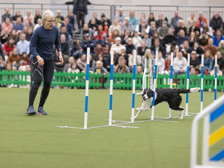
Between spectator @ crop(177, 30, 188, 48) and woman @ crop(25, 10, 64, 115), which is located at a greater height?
spectator @ crop(177, 30, 188, 48)

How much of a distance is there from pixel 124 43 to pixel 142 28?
5.52ft

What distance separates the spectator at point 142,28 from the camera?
18.5m

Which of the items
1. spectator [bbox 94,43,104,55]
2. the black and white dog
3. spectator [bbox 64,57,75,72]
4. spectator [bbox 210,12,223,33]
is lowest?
the black and white dog

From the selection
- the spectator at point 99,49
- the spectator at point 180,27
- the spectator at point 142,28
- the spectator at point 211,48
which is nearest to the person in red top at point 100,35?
the spectator at point 99,49

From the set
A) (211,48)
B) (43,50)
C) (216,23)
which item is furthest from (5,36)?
(43,50)

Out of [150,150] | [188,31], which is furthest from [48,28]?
[188,31]

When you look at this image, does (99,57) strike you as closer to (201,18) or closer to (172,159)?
(201,18)

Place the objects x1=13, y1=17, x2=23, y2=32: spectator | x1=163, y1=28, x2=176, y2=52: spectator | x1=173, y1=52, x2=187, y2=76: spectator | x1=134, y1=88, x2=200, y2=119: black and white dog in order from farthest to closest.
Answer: x1=13, y1=17, x2=23, y2=32: spectator
x1=163, y1=28, x2=176, y2=52: spectator
x1=173, y1=52, x2=187, y2=76: spectator
x1=134, y1=88, x2=200, y2=119: black and white dog

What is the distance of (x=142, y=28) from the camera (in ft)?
61.6

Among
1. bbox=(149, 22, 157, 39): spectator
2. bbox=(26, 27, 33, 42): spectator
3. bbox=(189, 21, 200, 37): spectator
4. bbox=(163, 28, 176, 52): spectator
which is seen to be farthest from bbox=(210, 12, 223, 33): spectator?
bbox=(26, 27, 33, 42): spectator

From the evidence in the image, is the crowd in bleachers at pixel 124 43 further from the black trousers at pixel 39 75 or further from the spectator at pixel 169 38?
the black trousers at pixel 39 75

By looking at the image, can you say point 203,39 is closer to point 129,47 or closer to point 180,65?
point 180,65

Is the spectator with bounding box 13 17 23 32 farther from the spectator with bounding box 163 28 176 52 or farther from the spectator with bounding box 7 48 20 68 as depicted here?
the spectator with bounding box 163 28 176 52

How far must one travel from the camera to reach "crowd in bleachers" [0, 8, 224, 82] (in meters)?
16.1
